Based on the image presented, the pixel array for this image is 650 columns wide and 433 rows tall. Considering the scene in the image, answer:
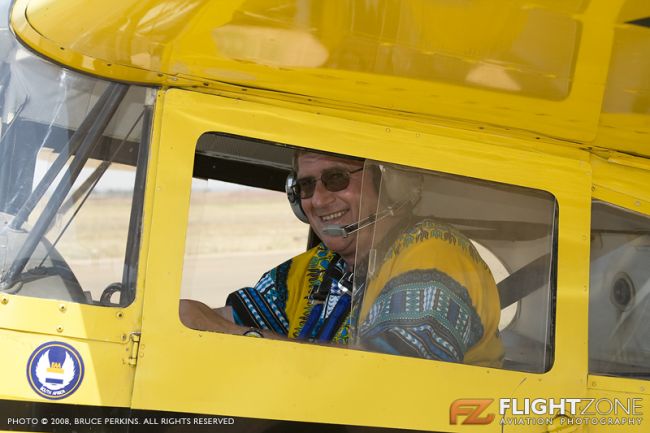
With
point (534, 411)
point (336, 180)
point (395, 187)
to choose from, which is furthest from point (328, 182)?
point (534, 411)

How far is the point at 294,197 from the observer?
3266 mm

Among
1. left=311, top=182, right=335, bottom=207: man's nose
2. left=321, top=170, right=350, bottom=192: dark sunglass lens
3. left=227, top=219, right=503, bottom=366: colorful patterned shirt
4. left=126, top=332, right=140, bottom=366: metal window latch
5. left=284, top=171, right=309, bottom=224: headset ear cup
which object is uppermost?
left=284, top=171, right=309, bottom=224: headset ear cup

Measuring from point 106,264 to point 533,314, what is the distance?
4.13 ft

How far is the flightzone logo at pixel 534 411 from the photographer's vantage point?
247cm

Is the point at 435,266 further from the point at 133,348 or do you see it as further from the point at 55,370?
the point at 55,370

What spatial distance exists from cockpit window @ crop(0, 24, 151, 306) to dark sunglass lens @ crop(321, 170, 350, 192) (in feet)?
2.25

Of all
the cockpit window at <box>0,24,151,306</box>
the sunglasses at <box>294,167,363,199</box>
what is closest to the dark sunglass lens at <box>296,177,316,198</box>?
the sunglasses at <box>294,167,363,199</box>

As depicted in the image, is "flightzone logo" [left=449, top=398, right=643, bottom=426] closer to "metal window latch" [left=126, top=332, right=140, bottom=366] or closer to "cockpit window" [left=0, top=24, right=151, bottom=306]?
"metal window latch" [left=126, top=332, right=140, bottom=366]

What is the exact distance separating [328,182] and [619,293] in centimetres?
99

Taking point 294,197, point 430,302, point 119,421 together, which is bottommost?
point 119,421

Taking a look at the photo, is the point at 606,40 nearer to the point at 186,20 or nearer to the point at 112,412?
the point at 186,20

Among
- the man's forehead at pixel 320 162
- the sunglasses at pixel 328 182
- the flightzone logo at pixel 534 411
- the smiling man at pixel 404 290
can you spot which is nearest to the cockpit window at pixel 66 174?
the smiling man at pixel 404 290

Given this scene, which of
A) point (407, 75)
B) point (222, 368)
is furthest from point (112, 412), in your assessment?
point (407, 75)

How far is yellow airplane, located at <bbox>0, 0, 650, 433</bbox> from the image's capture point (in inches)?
89.7
